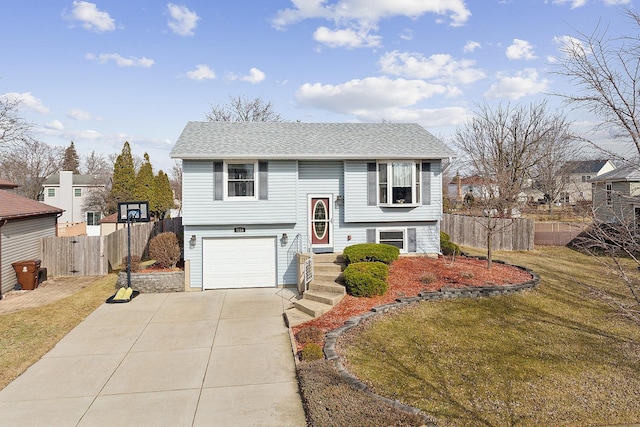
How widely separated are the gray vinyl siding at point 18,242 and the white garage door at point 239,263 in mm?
→ 6811

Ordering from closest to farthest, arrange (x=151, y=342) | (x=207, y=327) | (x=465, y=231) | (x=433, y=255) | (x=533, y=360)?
(x=533, y=360) < (x=151, y=342) < (x=207, y=327) < (x=433, y=255) < (x=465, y=231)

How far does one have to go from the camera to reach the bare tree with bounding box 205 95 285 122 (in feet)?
107

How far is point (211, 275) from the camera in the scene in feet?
42.4

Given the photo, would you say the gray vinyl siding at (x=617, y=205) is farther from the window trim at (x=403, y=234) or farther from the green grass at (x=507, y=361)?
the window trim at (x=403, y=234)

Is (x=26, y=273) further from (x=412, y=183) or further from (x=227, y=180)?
(x=412, y=183)

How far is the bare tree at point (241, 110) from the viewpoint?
32.7 meters

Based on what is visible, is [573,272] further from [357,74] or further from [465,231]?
[357,74]

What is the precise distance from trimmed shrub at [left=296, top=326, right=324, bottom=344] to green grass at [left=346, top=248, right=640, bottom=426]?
31.1 inches

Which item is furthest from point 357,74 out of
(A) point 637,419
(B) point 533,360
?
(A) point 637,419

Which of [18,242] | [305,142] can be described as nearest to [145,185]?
[18,242]

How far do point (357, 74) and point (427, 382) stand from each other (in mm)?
17595

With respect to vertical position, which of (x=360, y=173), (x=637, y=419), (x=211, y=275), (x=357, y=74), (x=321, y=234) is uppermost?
(x=357, y=74)

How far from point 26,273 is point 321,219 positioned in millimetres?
10898

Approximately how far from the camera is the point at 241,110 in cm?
3291
